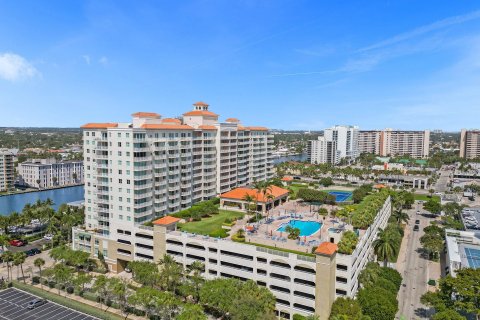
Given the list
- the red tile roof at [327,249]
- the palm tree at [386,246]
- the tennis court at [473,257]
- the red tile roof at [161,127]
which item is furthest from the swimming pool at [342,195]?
the red tile roof at [327,249]

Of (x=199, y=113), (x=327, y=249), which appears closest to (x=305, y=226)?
(x=327, y=249)

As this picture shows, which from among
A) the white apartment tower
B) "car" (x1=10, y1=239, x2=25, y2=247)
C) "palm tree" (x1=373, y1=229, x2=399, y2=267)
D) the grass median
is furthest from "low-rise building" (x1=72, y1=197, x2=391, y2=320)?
"car" (x1=10, y1=239, x2=25, y2=247)

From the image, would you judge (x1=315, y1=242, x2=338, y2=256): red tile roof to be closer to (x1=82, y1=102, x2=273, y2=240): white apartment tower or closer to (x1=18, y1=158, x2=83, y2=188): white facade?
(x1=82, y1=102, x2=273, y2=240): white apartment tower

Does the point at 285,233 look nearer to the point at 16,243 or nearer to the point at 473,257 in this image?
the point at 473,257

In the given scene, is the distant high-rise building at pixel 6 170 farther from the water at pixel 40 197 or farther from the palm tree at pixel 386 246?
the palm tree at pixel 386 246

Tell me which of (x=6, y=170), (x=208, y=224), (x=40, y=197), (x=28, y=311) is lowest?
(x=28, y=311)

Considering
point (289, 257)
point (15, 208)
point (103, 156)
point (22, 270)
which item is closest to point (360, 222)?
point (289, 257)
